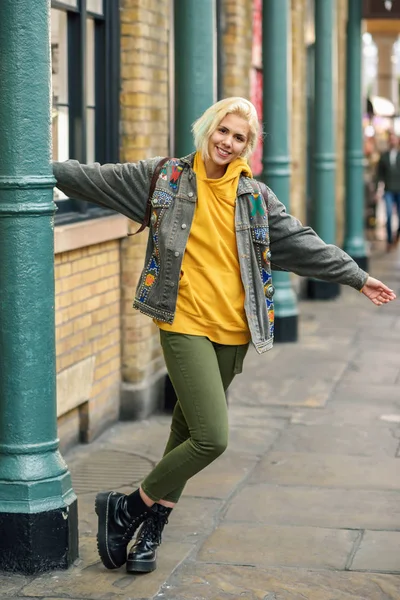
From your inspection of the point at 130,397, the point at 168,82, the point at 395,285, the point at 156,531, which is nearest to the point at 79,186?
the point at 156,531

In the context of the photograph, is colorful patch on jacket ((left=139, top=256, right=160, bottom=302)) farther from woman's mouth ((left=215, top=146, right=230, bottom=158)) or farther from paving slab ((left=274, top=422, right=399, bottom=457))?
paving slab ((left=274, top=422, right=399, bottom=457))

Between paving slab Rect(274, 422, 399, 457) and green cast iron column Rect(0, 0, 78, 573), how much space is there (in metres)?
2.41

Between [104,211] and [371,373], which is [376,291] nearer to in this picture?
[104,211]

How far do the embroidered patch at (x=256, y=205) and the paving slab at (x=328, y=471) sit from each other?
2.00m

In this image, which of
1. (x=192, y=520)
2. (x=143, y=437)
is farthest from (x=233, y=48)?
(x=192, y=520)

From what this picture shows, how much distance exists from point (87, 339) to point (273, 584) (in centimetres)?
269

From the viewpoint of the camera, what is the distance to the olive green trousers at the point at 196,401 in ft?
15.4

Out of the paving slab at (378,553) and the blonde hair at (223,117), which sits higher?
the blonde hair at (223,117)

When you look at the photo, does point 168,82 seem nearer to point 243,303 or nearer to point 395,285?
point 243,303

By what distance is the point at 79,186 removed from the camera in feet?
16.0

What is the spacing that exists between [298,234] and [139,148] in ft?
9.63

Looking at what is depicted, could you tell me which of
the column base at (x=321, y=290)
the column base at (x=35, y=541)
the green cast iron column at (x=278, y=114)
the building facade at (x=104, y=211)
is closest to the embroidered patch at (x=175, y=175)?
the column base at (x=35, y=541)

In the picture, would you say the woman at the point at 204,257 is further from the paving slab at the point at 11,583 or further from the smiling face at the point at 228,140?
the paving slab at the point at 11,583

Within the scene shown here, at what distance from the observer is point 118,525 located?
495cm
